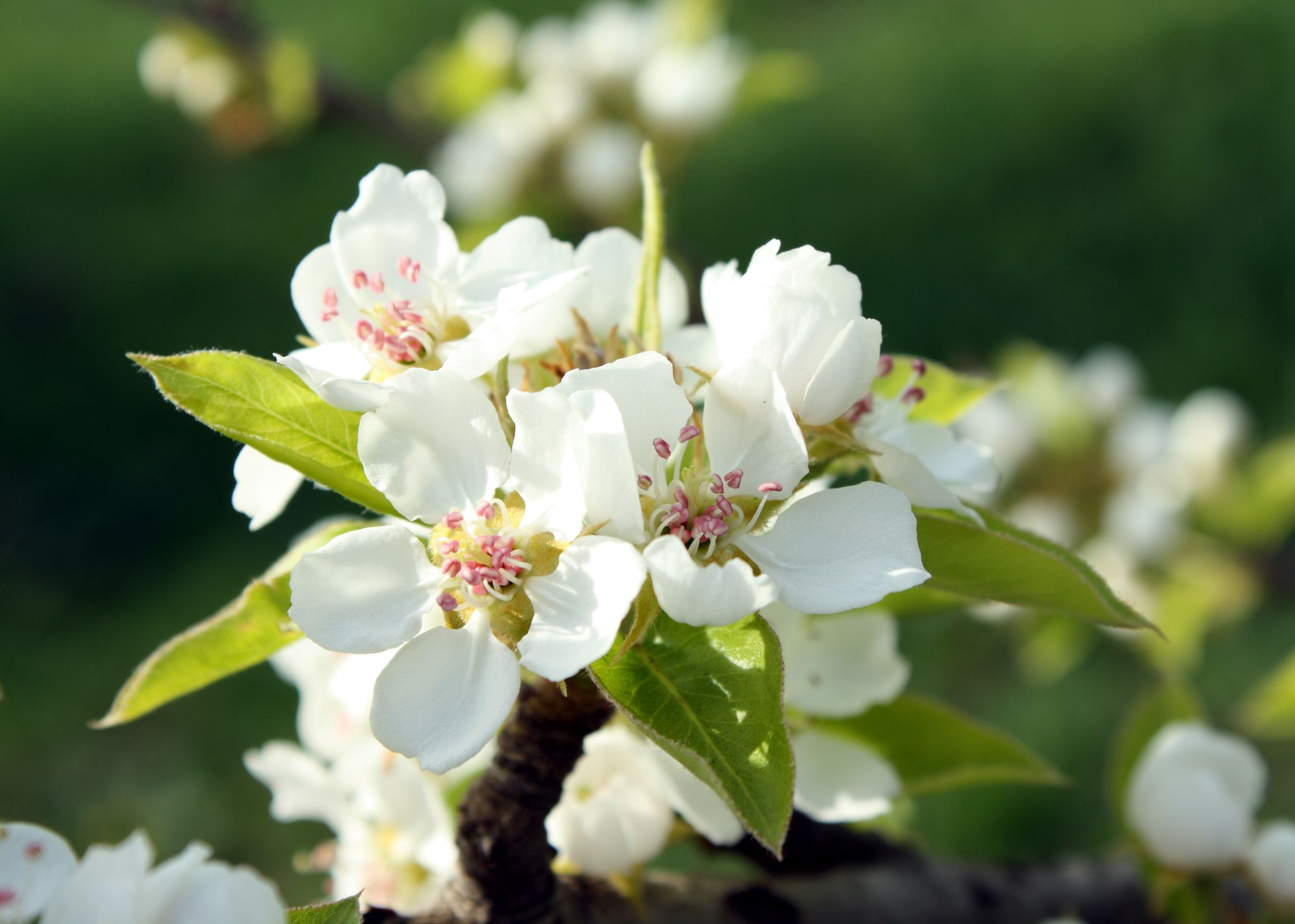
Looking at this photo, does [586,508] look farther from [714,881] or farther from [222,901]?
[714,881]

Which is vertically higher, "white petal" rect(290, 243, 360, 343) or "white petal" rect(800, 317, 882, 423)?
"white petal" rect(800, 317, 882, 423)

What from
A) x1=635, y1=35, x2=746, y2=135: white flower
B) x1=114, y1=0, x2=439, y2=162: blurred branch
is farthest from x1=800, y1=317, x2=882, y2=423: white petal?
x1=114, y1=0, x2=439, y2=162: blurred branch

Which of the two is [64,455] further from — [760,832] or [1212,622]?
[760,832]

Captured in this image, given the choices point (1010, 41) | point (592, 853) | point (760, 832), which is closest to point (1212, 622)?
point (592, 853)

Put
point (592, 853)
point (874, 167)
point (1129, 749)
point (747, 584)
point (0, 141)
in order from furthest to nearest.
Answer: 1. point (0, 141)
2. point (874, 167)
3. point (1129, 749)
4. point (592, 853)
5. point (747, 584)

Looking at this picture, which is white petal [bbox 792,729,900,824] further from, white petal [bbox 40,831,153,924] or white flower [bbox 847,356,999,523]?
white petal [bbox 40,831,153,924]

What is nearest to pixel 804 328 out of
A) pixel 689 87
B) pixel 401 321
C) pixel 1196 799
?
pixel 401 321
